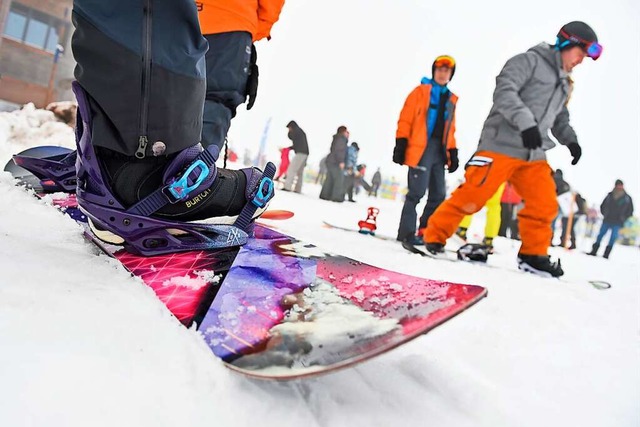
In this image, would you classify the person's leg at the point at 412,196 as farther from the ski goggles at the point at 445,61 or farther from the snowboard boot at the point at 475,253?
the ski goggles at the point at 445,61

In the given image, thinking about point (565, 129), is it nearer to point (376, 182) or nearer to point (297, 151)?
point (297, 151)

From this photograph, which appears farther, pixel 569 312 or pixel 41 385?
pixel 569 312

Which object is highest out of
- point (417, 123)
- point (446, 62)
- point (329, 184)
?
point (446, 62)

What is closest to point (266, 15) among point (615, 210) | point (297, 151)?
point (297, 151)

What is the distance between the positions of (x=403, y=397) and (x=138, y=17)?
37.7 inches

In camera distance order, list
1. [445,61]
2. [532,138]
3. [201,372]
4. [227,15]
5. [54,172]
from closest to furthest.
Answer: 1. [201,372]
2. [227,15]
3. [54,172]
4. [532,138]
5. [445,61]

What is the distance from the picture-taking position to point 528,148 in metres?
2.50

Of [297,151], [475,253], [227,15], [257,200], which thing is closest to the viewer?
[257,200]

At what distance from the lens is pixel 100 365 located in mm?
495

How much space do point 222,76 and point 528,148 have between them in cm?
205

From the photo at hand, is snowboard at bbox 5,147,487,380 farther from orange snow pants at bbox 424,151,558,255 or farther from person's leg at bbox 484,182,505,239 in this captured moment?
person's leg at bbox 484,182,505,239

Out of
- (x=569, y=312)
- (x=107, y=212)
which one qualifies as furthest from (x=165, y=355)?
(x=569, y=312)

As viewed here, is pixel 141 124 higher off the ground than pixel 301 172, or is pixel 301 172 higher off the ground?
pixel 141 124

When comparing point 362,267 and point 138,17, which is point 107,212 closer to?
point 138,17
